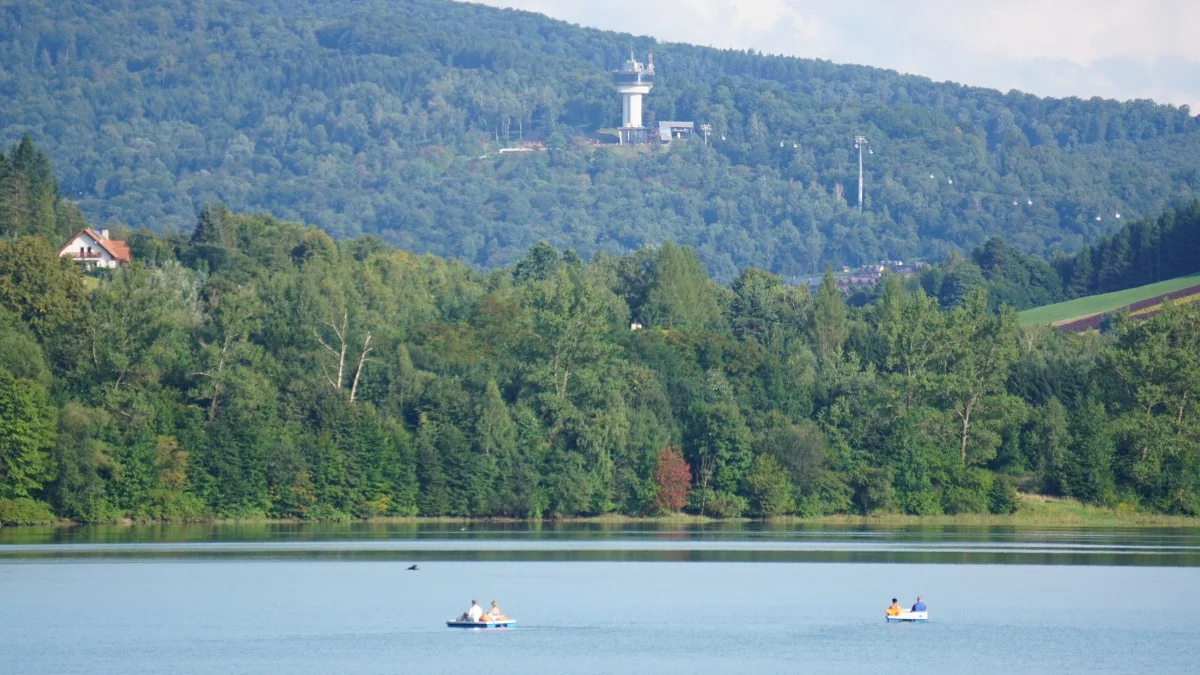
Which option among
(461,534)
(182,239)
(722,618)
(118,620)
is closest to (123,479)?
(461,534)

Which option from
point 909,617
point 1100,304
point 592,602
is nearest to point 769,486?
point 592,602

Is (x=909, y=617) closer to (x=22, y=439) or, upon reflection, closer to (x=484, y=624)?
(x=484, y=624)

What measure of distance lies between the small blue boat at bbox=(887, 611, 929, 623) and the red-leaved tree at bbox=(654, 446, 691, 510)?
47.7 metres

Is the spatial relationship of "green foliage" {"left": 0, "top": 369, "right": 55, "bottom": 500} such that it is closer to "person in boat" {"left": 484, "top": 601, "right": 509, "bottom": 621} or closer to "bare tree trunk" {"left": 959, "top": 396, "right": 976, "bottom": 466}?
"person in boat" {"left": 484, "top": 601, "right": 509, "bottom": 621}

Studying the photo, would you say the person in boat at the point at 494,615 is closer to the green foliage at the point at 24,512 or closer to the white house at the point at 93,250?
the green foliage at the point at 24,512

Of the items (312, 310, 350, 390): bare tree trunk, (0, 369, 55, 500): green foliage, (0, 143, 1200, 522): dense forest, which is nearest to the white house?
(0, 143, 1200, 522): dense forest

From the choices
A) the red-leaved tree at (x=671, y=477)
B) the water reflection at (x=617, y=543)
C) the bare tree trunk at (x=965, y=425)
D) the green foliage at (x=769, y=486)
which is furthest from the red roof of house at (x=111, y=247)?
the bare tree trunk at (x=965, y=425)

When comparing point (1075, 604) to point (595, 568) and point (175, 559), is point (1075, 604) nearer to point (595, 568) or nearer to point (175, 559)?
point (595, 568)

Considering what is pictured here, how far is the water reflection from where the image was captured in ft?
254

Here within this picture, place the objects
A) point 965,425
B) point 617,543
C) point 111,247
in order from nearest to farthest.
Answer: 1. point 617,543
2. point 965,425
3. point 111,247

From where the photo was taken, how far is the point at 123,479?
92.9 m

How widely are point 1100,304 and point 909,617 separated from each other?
143 m

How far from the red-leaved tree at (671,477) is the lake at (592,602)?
11772 mm

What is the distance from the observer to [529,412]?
105 meters
